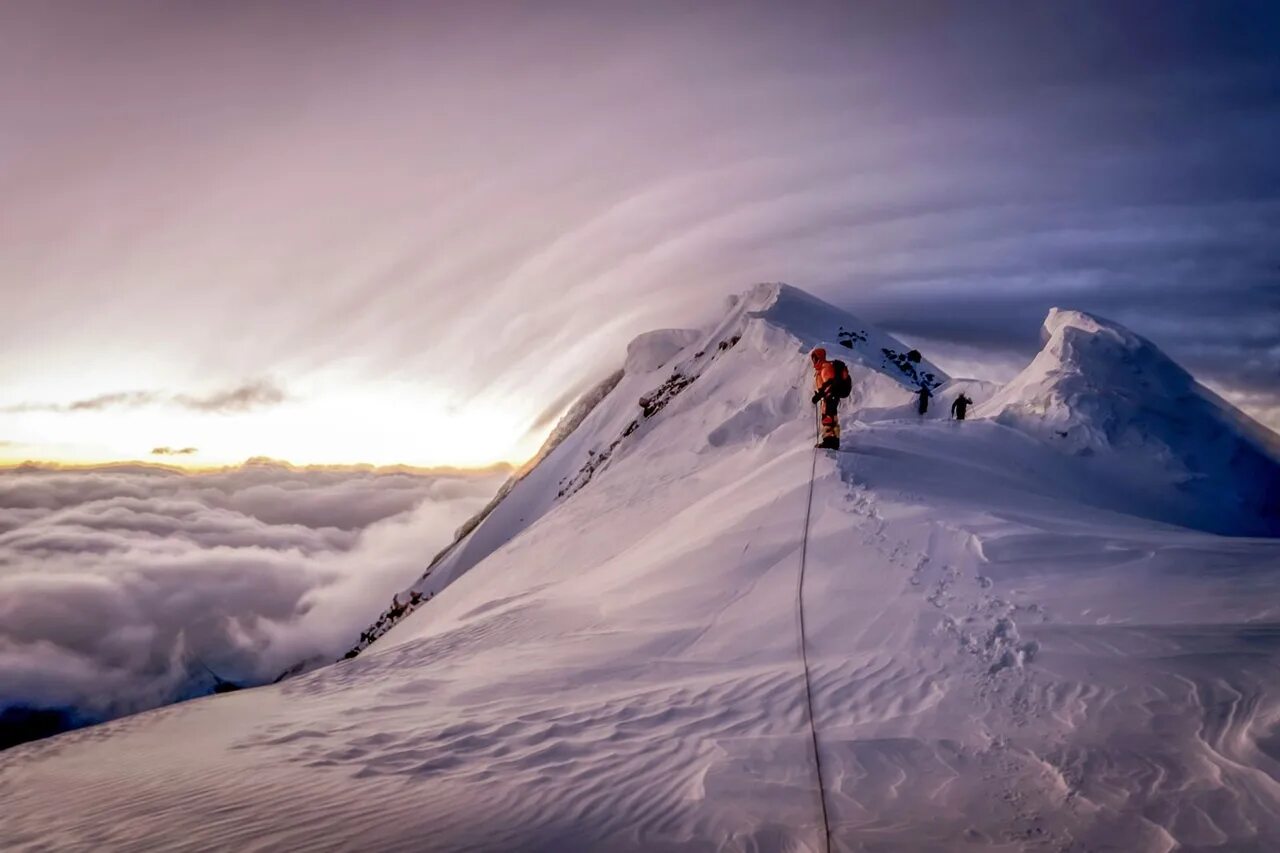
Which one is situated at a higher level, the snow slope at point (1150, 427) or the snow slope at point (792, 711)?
the snow slope at point (1150, 427)

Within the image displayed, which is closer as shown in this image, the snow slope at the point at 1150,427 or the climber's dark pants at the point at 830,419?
the climber's dark pants at the point at 830,419

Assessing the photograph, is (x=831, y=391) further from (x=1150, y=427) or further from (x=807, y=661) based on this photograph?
(x=1150, y=427)

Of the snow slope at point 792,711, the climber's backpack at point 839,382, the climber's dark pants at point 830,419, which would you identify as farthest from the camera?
the climber's dark pants at point 830,419

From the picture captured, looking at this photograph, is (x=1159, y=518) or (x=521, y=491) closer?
(x=1159, y=518)

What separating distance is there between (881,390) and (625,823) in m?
23.6

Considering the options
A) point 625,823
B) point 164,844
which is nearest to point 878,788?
point 625,823

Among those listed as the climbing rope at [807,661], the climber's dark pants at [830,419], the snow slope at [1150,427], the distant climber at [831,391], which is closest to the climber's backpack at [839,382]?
the distant climber at [831,391]

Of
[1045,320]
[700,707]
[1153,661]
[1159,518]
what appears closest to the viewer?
[1153,661]

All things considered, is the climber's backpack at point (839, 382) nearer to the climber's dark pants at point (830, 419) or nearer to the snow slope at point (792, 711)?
the climber's dark pants at point (830, 419)

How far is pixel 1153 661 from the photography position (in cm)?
780

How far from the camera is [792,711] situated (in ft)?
26.7

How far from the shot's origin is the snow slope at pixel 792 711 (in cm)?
615

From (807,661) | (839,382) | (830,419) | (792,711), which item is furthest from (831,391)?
(792,711)

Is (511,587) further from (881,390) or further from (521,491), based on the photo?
(521,491)
